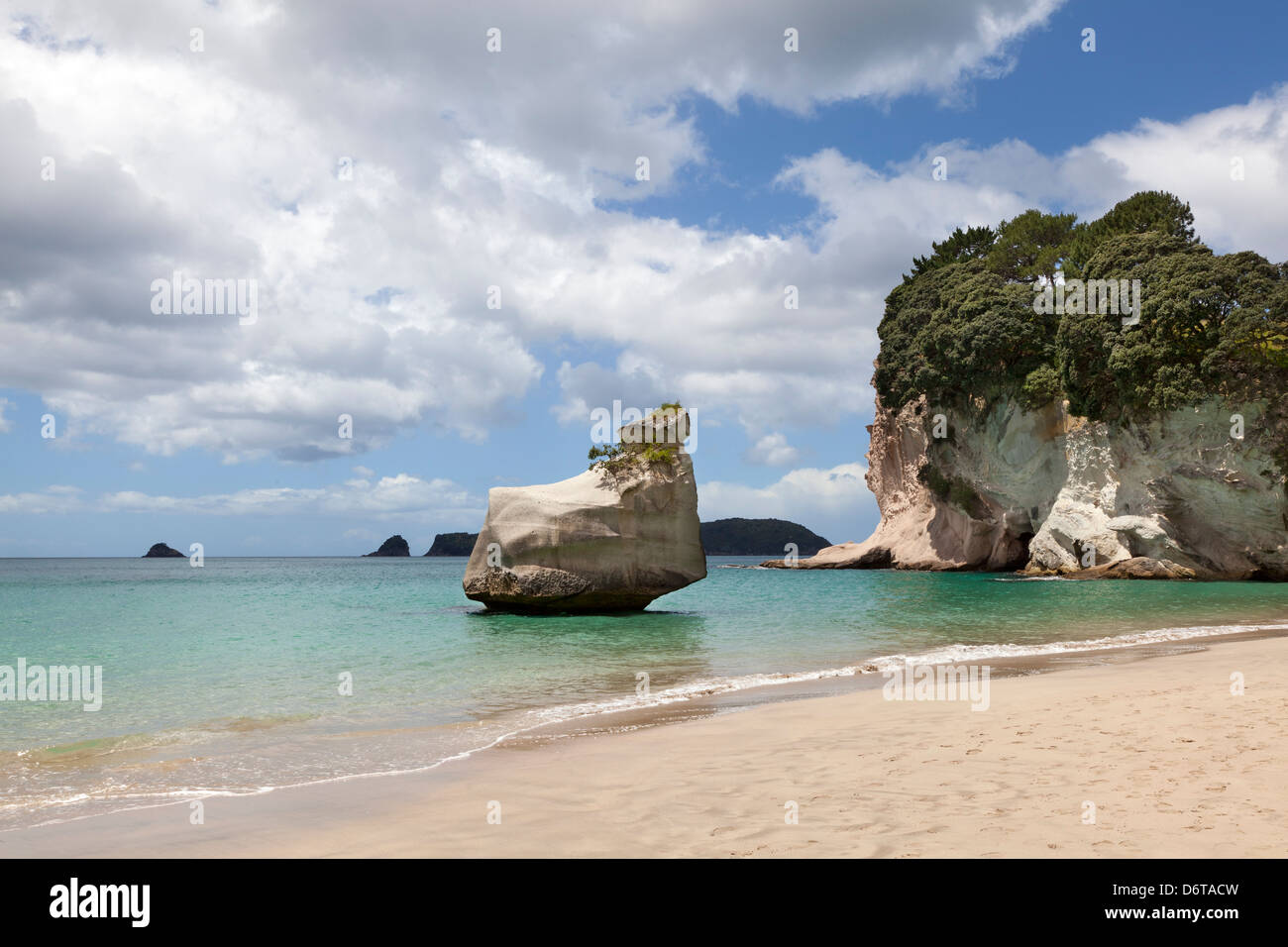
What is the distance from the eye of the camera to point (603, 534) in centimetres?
2544

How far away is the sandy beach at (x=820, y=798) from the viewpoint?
4801 millimetres

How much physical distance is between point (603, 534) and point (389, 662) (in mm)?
10529

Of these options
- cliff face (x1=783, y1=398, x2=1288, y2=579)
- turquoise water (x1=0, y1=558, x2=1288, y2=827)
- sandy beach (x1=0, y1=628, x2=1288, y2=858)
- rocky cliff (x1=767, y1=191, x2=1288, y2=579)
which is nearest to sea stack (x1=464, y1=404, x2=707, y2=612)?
turquoise water (x1=0, y1=558, x2=1288, y2=827)

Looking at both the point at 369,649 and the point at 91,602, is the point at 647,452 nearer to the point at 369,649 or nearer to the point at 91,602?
the point at 369,649

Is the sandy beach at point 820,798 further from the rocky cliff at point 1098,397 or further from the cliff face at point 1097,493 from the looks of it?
the cliff face at point 1097,493

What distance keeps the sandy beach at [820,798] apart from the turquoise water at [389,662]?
131 cm

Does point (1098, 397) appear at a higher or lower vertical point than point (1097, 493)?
higher

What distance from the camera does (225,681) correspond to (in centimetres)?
1337

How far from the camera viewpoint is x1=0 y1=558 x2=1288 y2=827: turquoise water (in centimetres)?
827

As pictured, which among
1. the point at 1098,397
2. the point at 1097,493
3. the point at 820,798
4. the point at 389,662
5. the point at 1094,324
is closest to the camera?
the point at 820,798

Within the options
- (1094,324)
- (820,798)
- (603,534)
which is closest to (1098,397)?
(1094,324)

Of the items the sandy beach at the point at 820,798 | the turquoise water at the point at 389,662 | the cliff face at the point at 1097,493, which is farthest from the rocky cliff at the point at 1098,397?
the sandy beach at the point at 820,798

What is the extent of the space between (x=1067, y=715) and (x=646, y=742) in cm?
468

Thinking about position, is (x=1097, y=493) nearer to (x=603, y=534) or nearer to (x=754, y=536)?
(x=603, y=534)
